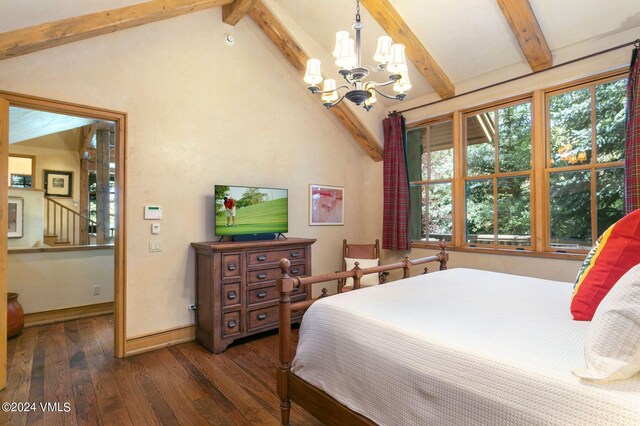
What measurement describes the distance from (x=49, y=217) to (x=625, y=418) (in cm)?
806

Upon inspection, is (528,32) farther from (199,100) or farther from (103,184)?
(103,184)

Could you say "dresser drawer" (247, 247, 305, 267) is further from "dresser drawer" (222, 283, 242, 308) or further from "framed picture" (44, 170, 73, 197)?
"framed picture" (44, 170, 73, 197)

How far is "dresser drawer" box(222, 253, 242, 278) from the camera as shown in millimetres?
3031

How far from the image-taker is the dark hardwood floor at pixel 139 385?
6.69ft

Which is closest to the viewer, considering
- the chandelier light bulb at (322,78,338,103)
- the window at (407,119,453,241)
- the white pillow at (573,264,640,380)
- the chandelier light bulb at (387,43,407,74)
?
the white pillow at (573,264,640,380)

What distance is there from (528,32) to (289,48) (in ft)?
7.97

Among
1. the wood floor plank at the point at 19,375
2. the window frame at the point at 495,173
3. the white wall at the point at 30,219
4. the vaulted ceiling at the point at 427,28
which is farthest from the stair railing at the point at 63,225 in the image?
the window frame at the point at 495,173

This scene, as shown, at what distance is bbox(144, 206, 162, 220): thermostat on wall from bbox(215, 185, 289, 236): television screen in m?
0.53

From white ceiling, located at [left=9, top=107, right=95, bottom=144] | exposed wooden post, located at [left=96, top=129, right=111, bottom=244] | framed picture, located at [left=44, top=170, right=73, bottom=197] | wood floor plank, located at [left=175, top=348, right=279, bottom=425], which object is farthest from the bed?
framed picture, located at [left=44, top=170, right=73, bottom=197]

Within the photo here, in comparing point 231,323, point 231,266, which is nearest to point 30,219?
point 231,266

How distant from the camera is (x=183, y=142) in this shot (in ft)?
10.6

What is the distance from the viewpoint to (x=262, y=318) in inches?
130

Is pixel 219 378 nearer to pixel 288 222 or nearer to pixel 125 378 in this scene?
pixel 125 378

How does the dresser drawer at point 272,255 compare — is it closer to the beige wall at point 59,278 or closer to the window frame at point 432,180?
the window frame at point 432,180
